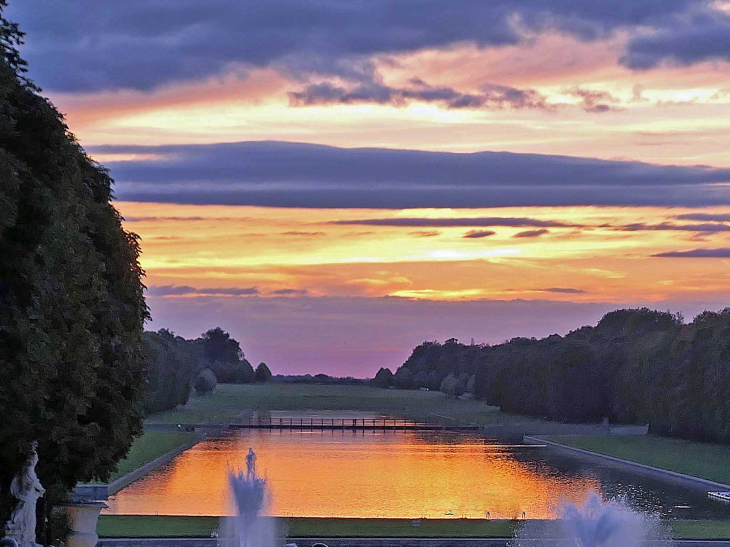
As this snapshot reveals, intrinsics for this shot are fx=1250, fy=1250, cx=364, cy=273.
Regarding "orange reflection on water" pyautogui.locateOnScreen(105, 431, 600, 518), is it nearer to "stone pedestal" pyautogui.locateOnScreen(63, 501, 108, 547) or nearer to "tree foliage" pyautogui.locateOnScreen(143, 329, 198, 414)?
"stone pedestal" pyautogui.locateOnScreen(63, 501, 108, 547)

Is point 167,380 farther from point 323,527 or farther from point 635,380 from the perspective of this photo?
point 323,527

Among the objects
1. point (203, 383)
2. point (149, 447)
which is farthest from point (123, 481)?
point (203, 383)

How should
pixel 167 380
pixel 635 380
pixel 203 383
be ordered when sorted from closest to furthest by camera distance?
1. pixel 635 380
2. pixel 167 380
3. pixel 203 383

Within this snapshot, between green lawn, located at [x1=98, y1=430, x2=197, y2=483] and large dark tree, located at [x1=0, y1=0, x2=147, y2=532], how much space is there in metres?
21.8

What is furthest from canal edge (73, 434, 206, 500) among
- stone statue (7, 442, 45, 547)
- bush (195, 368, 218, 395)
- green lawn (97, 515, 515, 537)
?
bush (195, 368, 218, 395)

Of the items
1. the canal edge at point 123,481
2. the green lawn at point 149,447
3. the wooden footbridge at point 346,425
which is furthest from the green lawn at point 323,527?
the wooden footbridge at point 346,425

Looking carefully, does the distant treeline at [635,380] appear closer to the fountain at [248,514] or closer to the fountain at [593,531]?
the fountain at [593,531]

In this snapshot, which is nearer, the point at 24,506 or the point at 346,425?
the point at 24,506

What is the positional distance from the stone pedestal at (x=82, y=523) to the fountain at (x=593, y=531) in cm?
1063

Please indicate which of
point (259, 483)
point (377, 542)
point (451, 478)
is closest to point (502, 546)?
point (377, 542)

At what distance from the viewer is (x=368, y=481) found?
57.0 meters

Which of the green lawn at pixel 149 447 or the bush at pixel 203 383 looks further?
the bush at pixel 203 383

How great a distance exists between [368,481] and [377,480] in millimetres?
676

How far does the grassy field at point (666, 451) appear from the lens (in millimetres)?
62656
